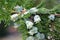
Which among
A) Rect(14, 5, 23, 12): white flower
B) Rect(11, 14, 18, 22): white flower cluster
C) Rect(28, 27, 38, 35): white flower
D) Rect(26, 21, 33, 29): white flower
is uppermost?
Rect(14, 5, 23, 12): white flower

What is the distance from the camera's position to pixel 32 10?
3.14 feet

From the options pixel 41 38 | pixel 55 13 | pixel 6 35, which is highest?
pixel 55 13

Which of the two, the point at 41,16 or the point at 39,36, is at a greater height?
the point at 41,16

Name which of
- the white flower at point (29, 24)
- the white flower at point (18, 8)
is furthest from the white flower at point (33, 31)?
the white flower at point (18, 8)

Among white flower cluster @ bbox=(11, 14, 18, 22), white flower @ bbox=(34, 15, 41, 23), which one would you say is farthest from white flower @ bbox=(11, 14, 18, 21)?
white flower @ bbox=(34, 15, 41, 23)

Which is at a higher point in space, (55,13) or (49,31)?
(55,13)

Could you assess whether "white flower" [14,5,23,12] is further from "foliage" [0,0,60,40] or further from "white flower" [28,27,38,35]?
"white flower" [28,27,38,35]

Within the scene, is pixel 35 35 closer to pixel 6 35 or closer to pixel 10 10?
pixel 10 10

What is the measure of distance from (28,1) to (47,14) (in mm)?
167

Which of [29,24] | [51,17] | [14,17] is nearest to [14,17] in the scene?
[14,17]

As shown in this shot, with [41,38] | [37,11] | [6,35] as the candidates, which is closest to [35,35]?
[41,38]

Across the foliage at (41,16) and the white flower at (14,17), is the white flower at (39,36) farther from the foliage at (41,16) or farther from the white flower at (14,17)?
the white flower at (14,17)

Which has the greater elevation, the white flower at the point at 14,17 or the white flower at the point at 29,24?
the white flower at the point at 14,17

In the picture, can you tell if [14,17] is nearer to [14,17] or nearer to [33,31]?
[14,17]
